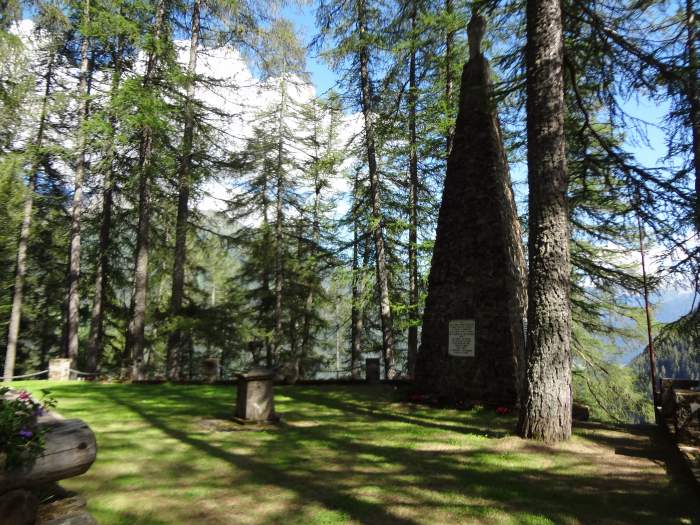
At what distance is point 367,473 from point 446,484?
2.91 feet

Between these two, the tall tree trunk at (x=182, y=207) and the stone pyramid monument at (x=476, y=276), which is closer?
the stone pyramid monument at (x=476, y=276)

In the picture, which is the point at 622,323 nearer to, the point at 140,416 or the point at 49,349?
the point at 140,416

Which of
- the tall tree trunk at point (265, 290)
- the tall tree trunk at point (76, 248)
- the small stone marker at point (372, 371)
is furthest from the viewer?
the tall tree trunk at point (265, 290)

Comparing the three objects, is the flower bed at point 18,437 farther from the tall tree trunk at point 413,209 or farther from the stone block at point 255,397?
the tall tree trunk at point 413,209

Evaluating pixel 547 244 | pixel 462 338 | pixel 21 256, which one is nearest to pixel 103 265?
pixel 21 256

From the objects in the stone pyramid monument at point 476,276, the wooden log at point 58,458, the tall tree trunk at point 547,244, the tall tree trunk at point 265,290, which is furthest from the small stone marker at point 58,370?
the tall tree trunk at point 547,244

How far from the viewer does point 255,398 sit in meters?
7.25

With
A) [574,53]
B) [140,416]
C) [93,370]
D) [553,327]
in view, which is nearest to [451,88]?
[574,53]

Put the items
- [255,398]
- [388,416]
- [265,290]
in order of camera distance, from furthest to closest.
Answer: [265,290] < [388,416] < [255,398]

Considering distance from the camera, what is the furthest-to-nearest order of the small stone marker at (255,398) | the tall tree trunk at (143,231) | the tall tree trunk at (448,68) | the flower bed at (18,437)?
the tall tree trunk at (448,68) < the tall tree trunk at (143,231) < the small stone marker at (255,398) < the flower bed at (18,437)

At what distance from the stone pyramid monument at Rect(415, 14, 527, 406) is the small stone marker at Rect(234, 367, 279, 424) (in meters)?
3.67

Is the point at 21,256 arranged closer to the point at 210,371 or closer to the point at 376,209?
the point at 210,371

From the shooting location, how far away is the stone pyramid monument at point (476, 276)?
28.3 feet

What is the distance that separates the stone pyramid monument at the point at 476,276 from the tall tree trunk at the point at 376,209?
4.19 m
